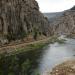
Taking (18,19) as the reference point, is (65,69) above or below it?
below

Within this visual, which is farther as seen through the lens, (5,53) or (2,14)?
(2,14)

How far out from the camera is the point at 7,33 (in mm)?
113312

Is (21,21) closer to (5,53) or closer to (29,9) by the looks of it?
(29,9)

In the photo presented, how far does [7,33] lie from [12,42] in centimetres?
454

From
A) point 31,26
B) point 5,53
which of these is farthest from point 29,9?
point 5,53

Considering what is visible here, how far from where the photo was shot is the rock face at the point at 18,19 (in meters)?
113

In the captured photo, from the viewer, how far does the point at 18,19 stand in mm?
126188

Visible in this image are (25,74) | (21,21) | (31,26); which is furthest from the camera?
(31,26)

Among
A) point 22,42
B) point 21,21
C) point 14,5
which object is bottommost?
point 22,42

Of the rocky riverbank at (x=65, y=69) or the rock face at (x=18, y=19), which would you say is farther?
the rock face at (x=18, y=19)

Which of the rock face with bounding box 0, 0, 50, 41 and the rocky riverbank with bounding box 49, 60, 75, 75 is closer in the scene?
the rocky riverbank with bounding box 49, 60, 75, 75

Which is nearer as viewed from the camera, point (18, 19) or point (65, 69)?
point (65, 69)

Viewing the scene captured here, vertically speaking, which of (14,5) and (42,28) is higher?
(14,5)

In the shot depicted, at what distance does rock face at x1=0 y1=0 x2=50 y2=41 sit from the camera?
372 feet
